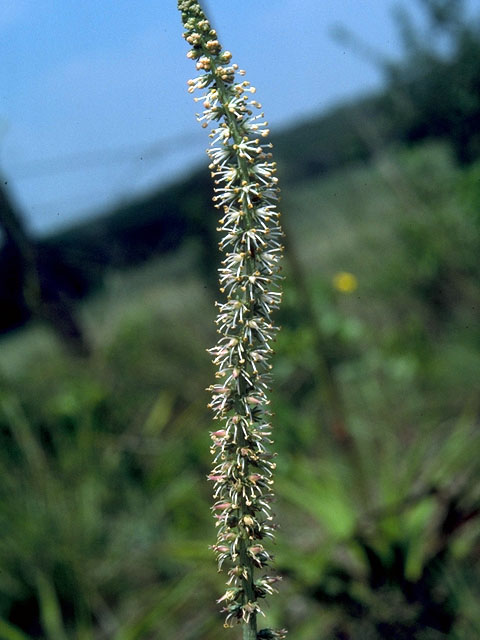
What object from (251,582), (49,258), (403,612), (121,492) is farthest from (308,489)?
(49,258)

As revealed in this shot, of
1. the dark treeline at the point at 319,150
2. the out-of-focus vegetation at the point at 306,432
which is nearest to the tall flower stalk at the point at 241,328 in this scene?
the out-of-focus vegetation at the point at 306,432

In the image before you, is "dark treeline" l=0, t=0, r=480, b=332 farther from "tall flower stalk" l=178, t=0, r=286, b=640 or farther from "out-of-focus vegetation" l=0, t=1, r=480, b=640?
"tall flower stalk" l=178, t=0, r=286, b=640

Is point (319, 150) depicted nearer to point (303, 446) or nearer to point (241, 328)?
point (303, 446)

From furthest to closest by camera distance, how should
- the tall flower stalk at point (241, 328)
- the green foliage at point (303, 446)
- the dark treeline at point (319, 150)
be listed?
the dark treeline at point (319, 150) < the green foliage at point (303, 446) < the tall flower stalk at point (241, 328)

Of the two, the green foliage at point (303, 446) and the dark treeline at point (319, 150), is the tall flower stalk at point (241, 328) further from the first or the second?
the dark treeline at point (319, 150)

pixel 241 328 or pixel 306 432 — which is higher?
pixel 241 328

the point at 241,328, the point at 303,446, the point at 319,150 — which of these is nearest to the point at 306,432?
the point at 303,446

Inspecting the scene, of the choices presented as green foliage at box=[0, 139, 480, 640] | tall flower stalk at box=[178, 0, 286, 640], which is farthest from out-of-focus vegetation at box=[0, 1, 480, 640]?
tall flower stalk at box=[178, 0, 286, 640]
